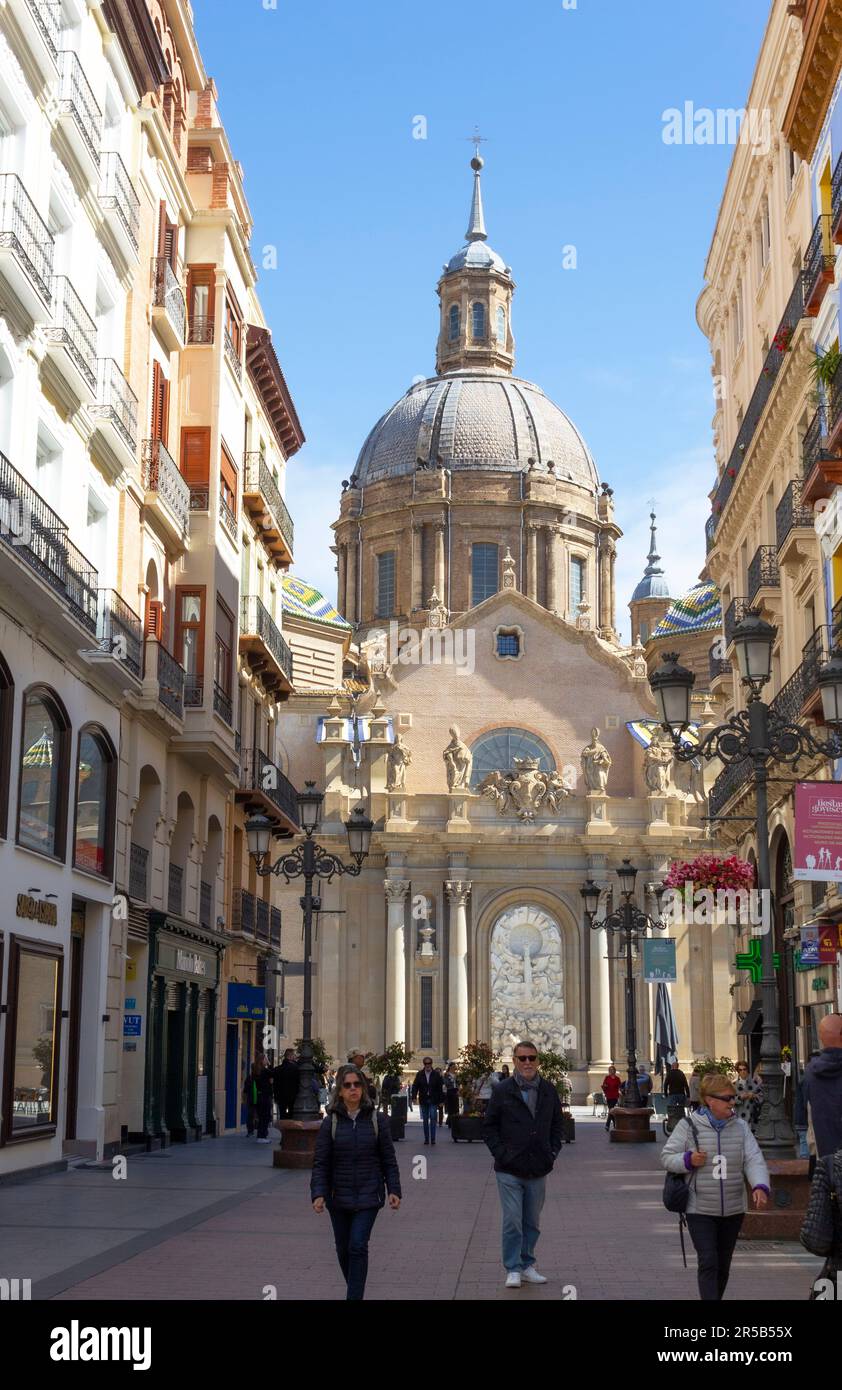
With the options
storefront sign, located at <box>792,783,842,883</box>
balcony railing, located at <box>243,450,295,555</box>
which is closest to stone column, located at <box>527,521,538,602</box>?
balcony railing, located at <box>243,450,295,555</box>

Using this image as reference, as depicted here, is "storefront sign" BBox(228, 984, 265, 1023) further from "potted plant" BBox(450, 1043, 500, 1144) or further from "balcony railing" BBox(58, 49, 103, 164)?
"balcony railing" BBox(58, 49, 103, 164)

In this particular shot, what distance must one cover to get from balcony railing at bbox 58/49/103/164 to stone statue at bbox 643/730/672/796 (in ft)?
129

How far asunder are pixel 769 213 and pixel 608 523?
44095mm

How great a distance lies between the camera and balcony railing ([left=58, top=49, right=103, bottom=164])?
23734 millimetres

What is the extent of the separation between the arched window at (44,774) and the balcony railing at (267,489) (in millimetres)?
14977

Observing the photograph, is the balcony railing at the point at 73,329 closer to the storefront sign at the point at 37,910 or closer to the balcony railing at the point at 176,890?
the storefront sign at the point at 37,910

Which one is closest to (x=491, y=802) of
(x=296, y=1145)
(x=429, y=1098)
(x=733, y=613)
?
(x=733, y=613)

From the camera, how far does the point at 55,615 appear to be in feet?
73.2

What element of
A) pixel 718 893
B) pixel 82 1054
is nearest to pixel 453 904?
pixel 718 893

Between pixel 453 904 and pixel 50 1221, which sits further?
pixel 453 904

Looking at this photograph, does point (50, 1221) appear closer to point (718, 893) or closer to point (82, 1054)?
point (82, 1054)

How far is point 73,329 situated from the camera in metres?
24.2

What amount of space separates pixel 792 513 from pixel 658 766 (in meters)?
33.2

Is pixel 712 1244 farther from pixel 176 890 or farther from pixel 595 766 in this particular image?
pixel 595 766
